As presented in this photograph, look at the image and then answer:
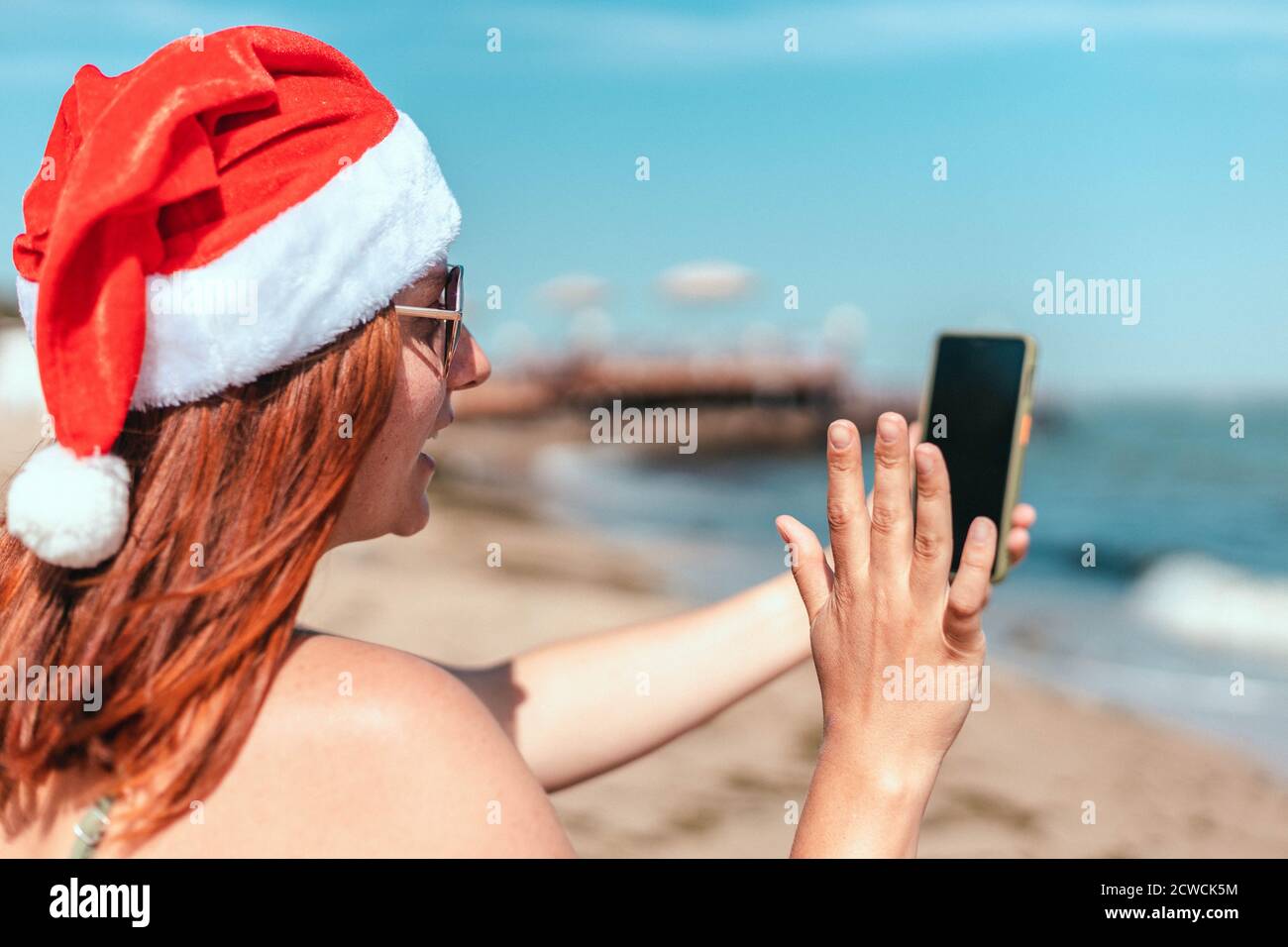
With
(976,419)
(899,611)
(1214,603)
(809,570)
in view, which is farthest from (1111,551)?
(899,611)

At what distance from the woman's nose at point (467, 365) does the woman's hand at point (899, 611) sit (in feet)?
2.03

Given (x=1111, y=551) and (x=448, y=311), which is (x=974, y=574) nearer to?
(x=448, y=311)

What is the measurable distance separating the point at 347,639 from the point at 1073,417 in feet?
188

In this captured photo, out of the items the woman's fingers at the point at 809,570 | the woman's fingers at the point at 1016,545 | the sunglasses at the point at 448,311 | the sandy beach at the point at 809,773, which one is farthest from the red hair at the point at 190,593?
the sandy beach at the point at 809,773

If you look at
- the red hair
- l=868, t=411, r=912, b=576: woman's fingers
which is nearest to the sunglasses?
the red hair

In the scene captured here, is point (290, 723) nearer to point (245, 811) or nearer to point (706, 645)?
point (245, 811)

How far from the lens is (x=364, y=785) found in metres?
1.28

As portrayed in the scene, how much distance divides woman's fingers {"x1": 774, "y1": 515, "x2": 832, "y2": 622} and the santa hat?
66 cm

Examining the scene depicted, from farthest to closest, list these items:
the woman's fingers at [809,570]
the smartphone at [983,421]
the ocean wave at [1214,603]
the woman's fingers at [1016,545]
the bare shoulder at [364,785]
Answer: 1. the ocean wave at [1214,603]
2. the woman's fingers at [1016,545]
3. the smartphone at [983,421]
4. the woman's fingers at [809,570]
5. the bare shoulder at [364,785]

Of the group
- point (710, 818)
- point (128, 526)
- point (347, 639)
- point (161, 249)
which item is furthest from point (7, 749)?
point (710, 818)

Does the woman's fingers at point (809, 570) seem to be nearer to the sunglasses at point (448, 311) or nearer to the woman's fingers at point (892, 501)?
the woman's fingers at point (892, 501)

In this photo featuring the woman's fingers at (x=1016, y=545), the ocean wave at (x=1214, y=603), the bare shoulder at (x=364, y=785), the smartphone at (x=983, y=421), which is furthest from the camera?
the ocean wave at (x=1214, y=603)

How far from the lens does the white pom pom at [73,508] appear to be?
4.25 feet

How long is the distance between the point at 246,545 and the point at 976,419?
1.21m
